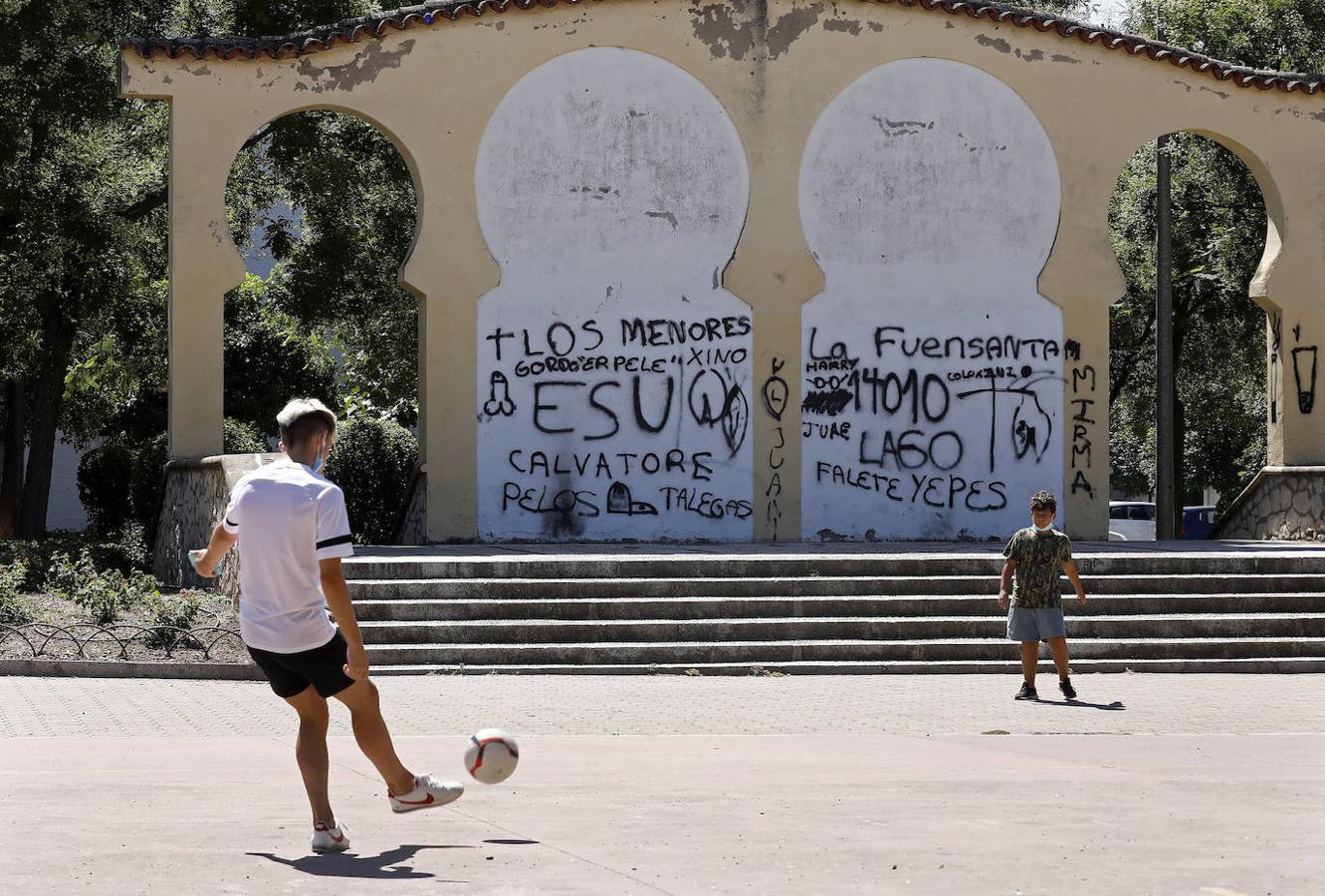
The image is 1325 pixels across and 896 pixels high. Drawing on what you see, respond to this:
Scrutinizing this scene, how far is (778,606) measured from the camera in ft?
51.4

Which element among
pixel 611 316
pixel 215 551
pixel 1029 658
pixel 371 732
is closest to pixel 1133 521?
pixel 611 316

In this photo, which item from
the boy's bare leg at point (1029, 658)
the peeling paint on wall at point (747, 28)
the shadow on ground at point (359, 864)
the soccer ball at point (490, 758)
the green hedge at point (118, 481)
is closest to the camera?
the shadow on ground at point (359, 864)

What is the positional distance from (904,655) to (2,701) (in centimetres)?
720

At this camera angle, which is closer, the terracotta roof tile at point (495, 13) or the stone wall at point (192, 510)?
the stone wall at point (192, 510)

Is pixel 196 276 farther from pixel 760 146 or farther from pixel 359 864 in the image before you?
pixel 359 864

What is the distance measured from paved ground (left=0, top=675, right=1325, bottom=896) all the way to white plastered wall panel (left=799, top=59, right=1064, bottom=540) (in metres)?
8.16

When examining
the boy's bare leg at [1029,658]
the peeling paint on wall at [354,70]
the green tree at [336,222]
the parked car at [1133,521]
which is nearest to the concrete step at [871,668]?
the boy's bare leg at [1029,658]

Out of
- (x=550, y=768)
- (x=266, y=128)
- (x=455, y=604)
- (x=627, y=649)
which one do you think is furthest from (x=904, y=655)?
(x=266, y=128)

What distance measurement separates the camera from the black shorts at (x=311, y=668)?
275 inches

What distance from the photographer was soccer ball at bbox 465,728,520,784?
23.1 feet

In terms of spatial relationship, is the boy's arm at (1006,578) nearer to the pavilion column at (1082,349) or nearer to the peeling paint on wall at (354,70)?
the pavilion column at (1082,349)

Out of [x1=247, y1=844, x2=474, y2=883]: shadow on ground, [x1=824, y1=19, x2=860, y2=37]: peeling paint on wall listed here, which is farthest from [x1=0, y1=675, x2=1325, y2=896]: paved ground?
[x1=824, y1=19, x2=860, y2=37]: peeling paint on wall

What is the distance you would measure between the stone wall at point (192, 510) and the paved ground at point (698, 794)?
14.5 ft

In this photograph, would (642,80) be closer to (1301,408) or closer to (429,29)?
(429,29)
